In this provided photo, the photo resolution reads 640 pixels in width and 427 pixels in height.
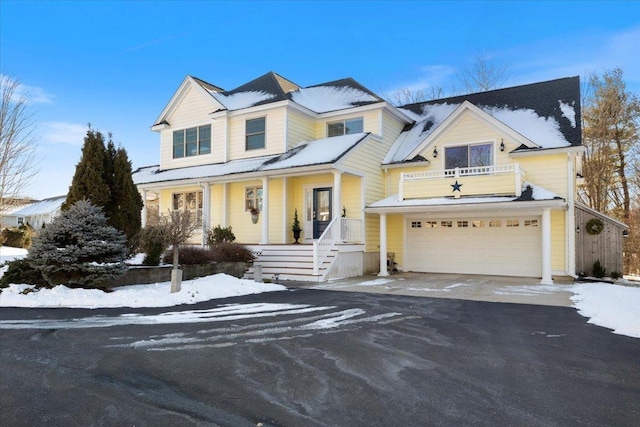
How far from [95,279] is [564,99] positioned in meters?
17.4

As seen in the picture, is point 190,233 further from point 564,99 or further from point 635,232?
point 635,232

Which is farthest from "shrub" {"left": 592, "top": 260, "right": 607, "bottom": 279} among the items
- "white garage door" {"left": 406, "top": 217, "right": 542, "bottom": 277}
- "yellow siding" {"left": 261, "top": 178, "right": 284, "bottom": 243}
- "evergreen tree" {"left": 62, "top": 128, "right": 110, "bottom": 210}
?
"evergreen tree" {"left": 62, "top": 128, "right": 110, "bottom": 210}

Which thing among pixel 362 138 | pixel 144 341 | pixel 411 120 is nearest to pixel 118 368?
pixel 144 341

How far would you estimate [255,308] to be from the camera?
8.75 m

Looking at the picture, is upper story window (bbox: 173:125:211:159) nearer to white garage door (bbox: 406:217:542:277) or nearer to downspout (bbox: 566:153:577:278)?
white garage door (bbox: 406:217:542:277)

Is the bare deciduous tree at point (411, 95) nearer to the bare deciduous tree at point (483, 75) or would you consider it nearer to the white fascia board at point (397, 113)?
the bare deciduous tree at point (483, 75)

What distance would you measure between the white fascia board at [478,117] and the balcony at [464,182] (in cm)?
126

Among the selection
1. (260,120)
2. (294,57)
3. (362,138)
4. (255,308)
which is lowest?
(255,308)

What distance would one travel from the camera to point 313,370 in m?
4.62

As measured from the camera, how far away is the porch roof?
13047 millimetres

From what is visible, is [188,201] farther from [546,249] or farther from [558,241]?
[558,241]

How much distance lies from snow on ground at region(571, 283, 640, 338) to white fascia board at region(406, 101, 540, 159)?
18.5 ft

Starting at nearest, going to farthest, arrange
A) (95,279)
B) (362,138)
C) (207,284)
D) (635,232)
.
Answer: (95,279) < (207,284) < (362,138) < (635,232)

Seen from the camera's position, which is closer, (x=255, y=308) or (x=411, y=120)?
(x=255, y=308)
